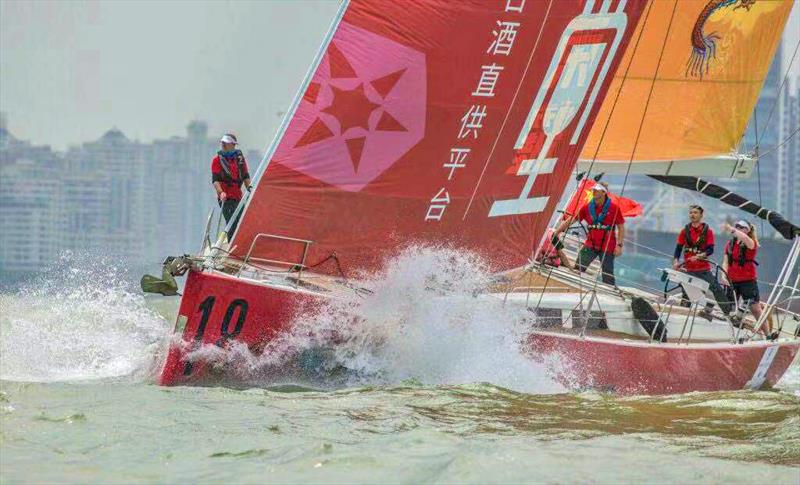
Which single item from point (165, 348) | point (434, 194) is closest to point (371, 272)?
point (434, 194)

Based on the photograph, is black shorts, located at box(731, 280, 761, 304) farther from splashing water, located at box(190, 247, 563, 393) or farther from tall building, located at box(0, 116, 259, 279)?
tall building, located at box(0, 116, 259, 279)

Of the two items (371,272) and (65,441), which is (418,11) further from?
(65,441)

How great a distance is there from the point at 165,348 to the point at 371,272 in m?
1.42

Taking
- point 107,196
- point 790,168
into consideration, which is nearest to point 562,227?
point 107,196

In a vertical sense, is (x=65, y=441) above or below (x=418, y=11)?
below


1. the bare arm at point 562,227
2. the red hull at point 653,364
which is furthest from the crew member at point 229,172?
the red hull at point 653,364

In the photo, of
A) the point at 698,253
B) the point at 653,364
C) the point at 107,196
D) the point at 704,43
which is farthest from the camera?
the point at 107,196

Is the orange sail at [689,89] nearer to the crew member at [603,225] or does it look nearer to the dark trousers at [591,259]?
the dark trousers at [591,259]

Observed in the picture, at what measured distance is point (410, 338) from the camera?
993 cm

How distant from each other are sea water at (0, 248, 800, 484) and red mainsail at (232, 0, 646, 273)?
0.33 metres

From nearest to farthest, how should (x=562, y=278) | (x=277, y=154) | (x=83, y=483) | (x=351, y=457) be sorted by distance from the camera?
(x=83, y=483), (x=351, y=457), (x=277, y=154), (x=562, y=278)

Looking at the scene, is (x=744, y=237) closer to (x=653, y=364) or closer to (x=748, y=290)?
(x=748, y=290)

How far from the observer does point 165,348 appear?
9.48 m

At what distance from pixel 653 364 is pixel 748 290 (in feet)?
Result: 5.86
